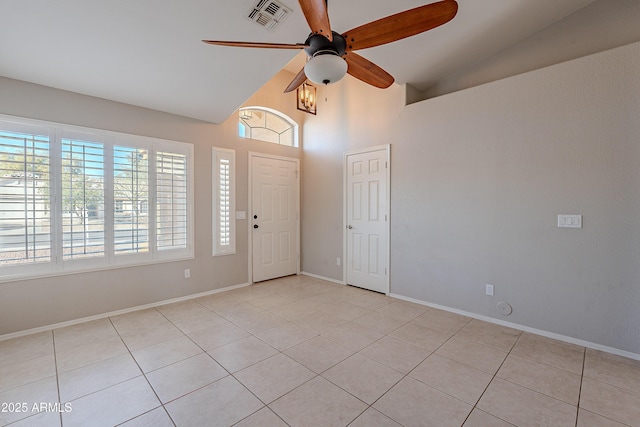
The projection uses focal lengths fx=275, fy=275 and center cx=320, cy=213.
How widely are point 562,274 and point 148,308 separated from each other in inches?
180

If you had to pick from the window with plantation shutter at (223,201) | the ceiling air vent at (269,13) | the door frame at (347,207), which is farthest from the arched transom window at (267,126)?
the ceiling air vent at (269,13)

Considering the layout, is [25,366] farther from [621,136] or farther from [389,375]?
[621,136]

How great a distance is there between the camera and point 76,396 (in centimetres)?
185

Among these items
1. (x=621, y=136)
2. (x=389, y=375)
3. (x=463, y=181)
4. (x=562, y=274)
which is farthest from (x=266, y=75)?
(x=562, y=274)

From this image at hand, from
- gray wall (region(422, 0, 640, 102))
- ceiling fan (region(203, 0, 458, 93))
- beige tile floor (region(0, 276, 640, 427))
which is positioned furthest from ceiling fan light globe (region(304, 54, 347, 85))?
gray wall (region(422, 0, 640, 102))

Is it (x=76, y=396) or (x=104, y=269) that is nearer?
(x=76, y=396)

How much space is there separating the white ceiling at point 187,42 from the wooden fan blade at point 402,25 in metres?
0.77

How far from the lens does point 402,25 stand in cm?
171

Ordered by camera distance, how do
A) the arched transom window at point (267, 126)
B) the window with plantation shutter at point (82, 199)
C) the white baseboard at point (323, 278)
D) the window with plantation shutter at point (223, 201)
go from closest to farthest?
the window with plantation shutter at point (82, 199)
the window with plantation shutter at point (223, 201)
the arched transom window at point (267, 126)
the white baseboard at point (323, 278)

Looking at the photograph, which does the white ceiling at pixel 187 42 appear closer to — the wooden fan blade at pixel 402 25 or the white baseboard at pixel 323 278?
the wooden fan blade at pixel 402 25

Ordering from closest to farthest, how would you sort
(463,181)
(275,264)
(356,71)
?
(356,71) < (463,181) < (275,264)

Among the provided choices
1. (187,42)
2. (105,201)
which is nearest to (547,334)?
(187,42)

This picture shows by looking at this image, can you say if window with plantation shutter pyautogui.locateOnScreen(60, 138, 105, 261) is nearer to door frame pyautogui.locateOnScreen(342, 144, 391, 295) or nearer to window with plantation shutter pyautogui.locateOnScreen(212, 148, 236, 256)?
window with plantation shutter pyautogui.locateOnScreen(212, 148, 236, 256)

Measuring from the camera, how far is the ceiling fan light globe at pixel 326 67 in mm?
1724
